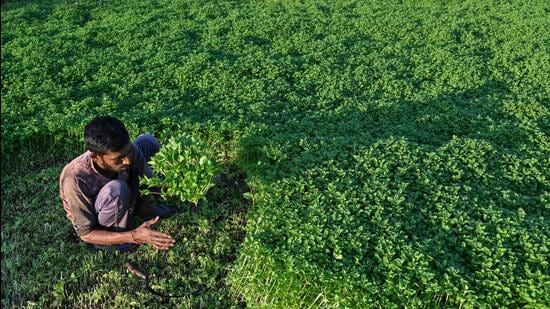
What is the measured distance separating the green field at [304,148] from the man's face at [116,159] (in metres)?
0.84

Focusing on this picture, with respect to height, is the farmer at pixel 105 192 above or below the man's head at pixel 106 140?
below

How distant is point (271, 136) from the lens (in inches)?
231

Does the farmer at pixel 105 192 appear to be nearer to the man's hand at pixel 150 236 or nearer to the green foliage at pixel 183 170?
the man's hand at pixel 150 236

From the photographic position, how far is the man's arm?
4.56 metres

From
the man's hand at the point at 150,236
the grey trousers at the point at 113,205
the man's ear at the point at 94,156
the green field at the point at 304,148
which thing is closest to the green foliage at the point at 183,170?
the grey trousers at the point at 113,205

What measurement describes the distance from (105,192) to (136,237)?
1.57ft

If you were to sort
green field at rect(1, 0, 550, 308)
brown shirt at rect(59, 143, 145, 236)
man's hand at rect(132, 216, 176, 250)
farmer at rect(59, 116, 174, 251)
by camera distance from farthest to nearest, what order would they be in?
man's hand at rect(132, 216, 176, 250) → brown shirt at rect(59, 143, 145, 236) → farmer at rect(59, 116, 174, 251) → green field at rect(1, 0, 550, 308)

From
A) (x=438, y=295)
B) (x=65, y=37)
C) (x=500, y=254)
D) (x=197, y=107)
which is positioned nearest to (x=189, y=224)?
(x=197, y=107)

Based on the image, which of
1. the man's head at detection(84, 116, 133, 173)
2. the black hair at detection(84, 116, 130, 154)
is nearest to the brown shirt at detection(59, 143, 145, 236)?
the man's head at detection(84, 116, 133, 173)

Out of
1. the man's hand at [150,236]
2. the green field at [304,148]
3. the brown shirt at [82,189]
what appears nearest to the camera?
the green field at [304,148]

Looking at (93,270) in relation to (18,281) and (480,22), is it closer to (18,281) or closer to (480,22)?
(18,281)

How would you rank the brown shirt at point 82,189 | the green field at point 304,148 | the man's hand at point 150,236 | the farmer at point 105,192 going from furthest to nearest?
the man's hand at point 150,236
the brown shirt at point 82,189
the farmer at point 105,192
the green field at point 304,148

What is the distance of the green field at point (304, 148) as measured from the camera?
4.19m

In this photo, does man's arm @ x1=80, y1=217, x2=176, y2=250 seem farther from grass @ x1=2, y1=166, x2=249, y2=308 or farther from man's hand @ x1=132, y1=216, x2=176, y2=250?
grass @ x1=2, y1=166, x2=249, y2=308
